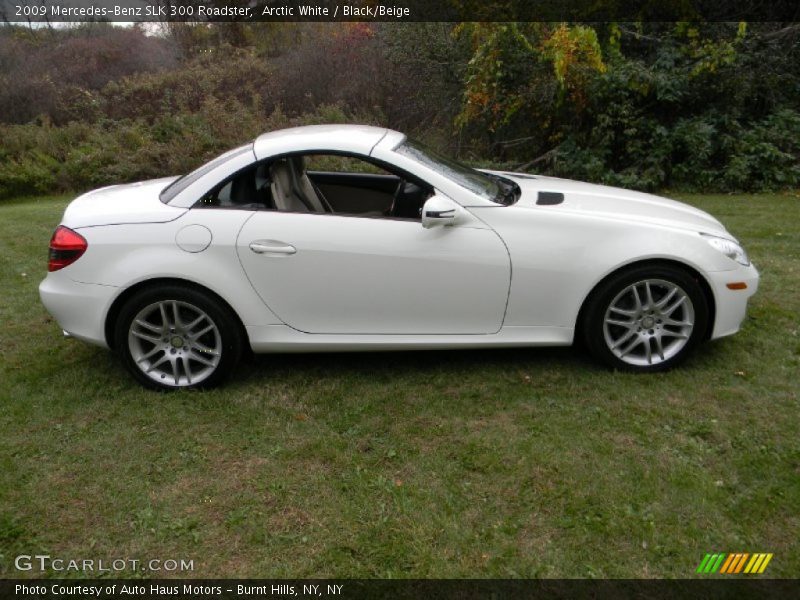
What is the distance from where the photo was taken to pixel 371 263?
3916 mm

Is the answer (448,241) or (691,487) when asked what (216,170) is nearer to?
(448,241)

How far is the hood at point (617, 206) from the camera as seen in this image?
412 centimetres

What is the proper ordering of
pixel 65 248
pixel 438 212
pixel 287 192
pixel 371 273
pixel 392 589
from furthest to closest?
pixel 287 192 → pixel 65 248 → pixel 371 273 → pixel 438 212 → pixel 392 589

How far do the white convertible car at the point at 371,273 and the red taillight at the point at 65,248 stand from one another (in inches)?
0.4

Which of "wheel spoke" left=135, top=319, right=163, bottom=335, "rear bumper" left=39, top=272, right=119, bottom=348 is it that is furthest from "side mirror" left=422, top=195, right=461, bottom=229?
"rear bumper" left=39, top=272, right=119, bottom=348

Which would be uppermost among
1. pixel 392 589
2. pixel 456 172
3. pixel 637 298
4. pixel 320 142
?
pixel 320 142

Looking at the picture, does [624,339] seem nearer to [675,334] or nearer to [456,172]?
[675,334]

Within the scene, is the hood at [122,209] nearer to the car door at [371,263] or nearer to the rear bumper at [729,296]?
the car door at [371,263]

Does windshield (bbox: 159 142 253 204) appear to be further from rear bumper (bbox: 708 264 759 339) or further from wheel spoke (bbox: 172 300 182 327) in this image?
rear bumper (bbox: 708 264 759 339)

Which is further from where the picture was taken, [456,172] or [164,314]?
[456,172]

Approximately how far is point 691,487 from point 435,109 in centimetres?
1108

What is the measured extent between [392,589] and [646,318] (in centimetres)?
230

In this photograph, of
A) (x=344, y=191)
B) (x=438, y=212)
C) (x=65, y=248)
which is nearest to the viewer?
(x=438, y=212)

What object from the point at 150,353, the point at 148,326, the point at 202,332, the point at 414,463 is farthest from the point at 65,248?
the point at 414,463
